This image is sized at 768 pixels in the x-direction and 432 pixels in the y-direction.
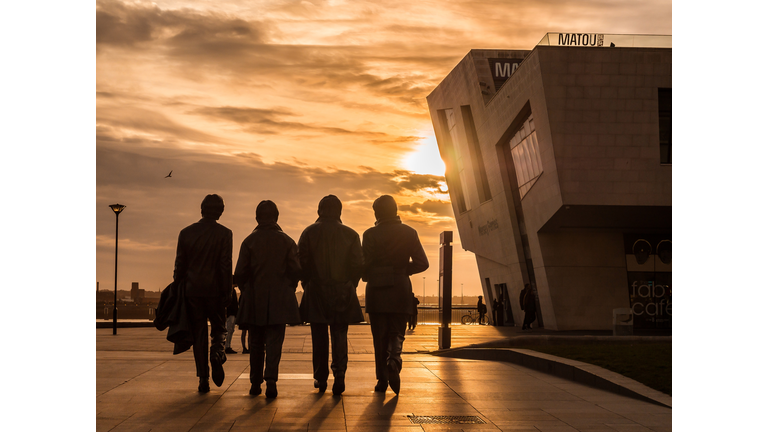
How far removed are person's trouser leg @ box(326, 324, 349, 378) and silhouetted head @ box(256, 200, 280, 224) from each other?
148cm

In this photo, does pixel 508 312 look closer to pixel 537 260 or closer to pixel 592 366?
pixel 537 260

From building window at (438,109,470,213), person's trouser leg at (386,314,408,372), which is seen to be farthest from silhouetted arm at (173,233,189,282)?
building window at (438,109,470,213)

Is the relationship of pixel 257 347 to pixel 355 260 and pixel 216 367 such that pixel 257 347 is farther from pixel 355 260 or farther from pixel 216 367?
pixel 355 260

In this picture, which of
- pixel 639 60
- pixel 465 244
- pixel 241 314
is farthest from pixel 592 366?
pixel 465 244

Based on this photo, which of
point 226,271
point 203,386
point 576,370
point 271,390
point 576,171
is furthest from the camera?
point 576,171

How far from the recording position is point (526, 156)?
3253 centimetres

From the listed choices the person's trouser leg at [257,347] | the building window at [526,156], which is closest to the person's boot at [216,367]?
the person's trouser leg at [257,347]

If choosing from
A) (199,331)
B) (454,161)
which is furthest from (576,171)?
(199,331)

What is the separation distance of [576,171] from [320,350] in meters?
20.3

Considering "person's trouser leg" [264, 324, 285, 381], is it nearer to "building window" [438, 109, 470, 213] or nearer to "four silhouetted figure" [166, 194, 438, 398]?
"four silhouetted figure" [166, 194, 438, 398]

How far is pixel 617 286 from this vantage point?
3206 cm

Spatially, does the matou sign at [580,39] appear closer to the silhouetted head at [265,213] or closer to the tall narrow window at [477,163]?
the tall narrow window at [477,163]

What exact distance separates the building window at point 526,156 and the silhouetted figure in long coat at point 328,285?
21493mm

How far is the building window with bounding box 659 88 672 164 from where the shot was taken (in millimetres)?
28516
